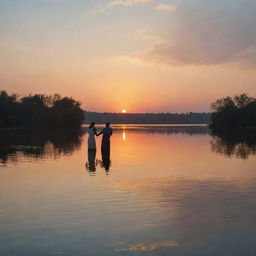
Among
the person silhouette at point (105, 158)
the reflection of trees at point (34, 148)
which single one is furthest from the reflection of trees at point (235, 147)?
the reflection of trees at point (34, 148)

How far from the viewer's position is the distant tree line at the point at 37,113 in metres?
82.9

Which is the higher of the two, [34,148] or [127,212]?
[34,148]

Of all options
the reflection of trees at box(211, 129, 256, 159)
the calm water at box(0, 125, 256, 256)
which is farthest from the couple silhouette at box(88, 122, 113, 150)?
the calm water at box(0, 125, 256, 256)

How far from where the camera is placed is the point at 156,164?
17.1 m

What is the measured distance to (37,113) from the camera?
93.6m

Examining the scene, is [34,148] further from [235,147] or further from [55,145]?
[235,147]

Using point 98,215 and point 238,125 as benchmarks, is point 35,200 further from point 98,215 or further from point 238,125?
point 238,125

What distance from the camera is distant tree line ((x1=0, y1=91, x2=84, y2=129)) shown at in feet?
272

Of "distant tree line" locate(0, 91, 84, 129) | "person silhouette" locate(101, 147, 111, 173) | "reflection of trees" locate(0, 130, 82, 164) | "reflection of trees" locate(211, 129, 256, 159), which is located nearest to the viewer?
"person silhouette" locate(101, 147, 111, 173)

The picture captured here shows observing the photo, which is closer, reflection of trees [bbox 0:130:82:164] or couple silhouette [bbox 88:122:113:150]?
reflection of trees [bbox 0:130:82:164]

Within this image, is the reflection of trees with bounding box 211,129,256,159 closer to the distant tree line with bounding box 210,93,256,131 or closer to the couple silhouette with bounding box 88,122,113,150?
the couple silhouette with bounding box 88,122,113,150

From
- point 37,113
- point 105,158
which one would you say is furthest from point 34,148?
point 37,113

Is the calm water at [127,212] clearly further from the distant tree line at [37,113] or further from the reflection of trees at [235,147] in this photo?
the distant tree line at [37,113]

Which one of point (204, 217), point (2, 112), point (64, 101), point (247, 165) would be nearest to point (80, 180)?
point (204, 217)
